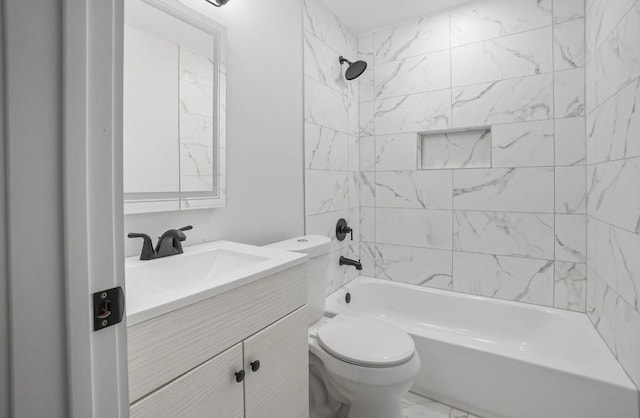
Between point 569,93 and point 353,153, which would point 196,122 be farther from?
point 569,93

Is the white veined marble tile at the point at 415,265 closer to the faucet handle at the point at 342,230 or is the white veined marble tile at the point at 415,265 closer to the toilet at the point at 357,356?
the faucet handle at the point at 342,230

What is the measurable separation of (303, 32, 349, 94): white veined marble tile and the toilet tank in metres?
1.09

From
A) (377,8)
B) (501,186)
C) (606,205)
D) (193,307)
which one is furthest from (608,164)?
(193,307)

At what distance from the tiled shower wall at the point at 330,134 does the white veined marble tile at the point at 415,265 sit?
0.78 feet

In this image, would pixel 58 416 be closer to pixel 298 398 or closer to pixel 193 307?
pixel 193 307

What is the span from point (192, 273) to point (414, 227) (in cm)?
171

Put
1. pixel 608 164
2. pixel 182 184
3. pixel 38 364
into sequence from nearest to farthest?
pixel 38 364, pixel 182 184, pixel 608 164

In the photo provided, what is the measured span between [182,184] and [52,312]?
89 cm

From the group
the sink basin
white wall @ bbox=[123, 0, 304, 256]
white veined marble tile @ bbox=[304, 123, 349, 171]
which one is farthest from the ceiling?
the sink basin

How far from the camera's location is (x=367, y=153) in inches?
99.0

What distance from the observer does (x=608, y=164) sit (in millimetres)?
1450

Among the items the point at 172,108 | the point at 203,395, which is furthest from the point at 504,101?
the point at 203,395

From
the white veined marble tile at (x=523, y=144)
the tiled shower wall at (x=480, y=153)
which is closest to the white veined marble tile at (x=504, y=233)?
the tiled shower wall at (x=480, y=153)

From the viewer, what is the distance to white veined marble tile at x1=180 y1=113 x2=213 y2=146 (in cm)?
123
